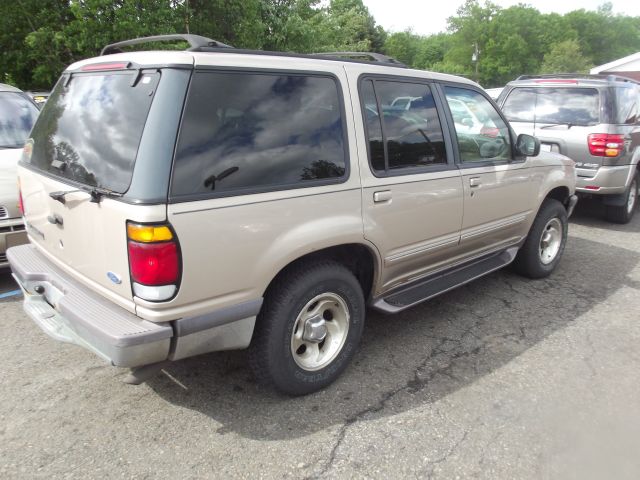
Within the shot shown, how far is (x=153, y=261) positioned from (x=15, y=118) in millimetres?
4251

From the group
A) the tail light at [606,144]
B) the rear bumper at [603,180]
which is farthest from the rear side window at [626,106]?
the rear bumper at [603,180]

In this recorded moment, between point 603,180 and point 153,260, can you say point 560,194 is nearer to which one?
point 603,180

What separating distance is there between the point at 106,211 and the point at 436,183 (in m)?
2.12

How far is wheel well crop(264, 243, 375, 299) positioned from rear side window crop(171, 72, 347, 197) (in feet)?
1.41

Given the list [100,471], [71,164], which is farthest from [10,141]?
[100,471]

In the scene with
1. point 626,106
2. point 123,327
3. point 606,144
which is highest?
point 626,106

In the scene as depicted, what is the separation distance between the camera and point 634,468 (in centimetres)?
246

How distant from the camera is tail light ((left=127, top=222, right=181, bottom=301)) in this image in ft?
7.05

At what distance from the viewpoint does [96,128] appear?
2.50m

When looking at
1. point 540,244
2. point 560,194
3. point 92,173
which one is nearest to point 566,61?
point 560,194

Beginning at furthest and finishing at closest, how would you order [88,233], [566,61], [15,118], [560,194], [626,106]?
[566,61] → [626,106] → [15,118] → [560,194] → [88,233]

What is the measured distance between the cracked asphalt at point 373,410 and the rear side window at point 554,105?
11.6ft

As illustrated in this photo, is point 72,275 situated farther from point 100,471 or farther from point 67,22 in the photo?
point 67,22

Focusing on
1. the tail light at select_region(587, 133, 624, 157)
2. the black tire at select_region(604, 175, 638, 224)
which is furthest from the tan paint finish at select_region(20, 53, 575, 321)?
the black tire at select_region(604, 175, 638, 224)
